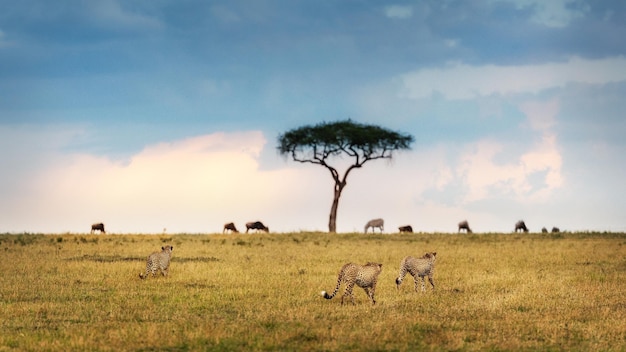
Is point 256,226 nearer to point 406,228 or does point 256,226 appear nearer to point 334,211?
point 334,211

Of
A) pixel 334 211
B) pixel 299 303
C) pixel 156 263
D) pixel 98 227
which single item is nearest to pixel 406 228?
pixel 334 211

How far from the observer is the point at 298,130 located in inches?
2985

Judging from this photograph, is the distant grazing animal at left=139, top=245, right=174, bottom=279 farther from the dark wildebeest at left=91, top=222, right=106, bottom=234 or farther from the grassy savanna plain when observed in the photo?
the dark wildebeest at left=91, top=222, right=106, bottom=234

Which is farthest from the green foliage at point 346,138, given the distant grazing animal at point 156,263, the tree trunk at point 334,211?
the distant grazing animal at point 156,263

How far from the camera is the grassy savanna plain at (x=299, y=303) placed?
16594mm

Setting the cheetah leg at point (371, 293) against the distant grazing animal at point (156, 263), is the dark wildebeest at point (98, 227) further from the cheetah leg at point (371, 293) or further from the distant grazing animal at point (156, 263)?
the cheetah leg at point (371, 293)

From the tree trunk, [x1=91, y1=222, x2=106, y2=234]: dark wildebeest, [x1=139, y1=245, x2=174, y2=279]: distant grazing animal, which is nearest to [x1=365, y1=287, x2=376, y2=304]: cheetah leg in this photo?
[x1=139, y1=245, x2=174, y2=279]: distant grazing animal

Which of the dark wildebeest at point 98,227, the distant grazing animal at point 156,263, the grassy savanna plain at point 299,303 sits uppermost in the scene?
the dark wildebeest at point 98,227

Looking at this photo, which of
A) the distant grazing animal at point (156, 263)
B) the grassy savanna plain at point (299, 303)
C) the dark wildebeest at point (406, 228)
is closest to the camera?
the grassy savanna plain at point (299, 303)

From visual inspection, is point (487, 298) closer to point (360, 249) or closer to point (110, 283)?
point (110, 283)

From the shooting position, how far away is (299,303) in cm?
2209

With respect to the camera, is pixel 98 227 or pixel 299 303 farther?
pixel 98 227

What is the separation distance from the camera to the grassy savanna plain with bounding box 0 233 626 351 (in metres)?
16.6

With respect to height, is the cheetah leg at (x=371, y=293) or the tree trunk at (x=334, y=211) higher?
the tree trunk at (x=334, y=211)
